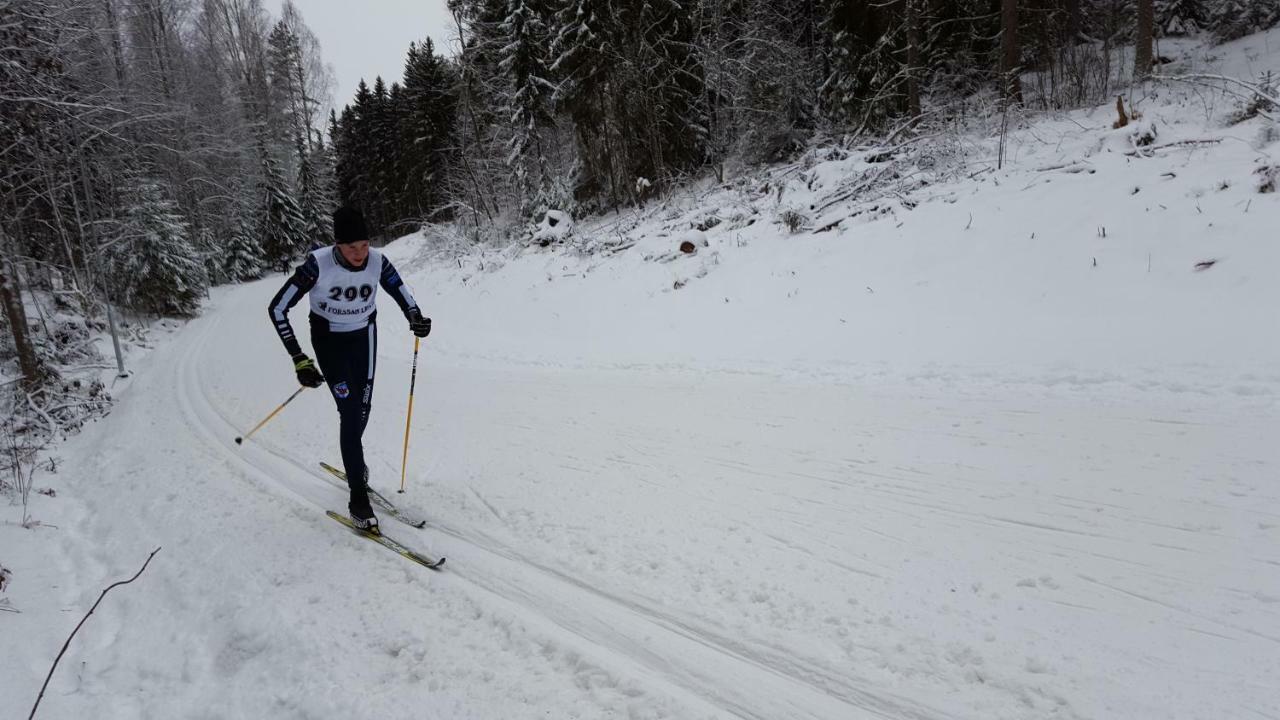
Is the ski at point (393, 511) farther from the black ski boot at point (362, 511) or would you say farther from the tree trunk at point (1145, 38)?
the tree trunk at point (1145, 38)

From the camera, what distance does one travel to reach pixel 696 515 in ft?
12.3

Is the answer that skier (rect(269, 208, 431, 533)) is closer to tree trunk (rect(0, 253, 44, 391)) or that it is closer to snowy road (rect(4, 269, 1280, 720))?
snowy road (rect(4, 269, 1280, 720))

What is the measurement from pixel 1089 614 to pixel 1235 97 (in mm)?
10659

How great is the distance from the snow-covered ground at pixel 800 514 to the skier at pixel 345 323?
0.57 metres

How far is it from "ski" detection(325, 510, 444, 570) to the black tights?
0.32 meters

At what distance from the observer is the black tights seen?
4.11 meters

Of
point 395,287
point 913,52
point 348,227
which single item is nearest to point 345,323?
point 395,287

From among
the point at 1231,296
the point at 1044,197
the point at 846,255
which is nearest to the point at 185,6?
the point at 846,255

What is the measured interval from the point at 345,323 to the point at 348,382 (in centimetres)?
43

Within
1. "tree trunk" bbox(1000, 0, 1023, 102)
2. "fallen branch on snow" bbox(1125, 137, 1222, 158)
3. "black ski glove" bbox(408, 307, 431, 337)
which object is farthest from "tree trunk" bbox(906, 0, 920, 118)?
"black ski glove" bbox(408, 307, 431, 337)

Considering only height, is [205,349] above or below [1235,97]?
below

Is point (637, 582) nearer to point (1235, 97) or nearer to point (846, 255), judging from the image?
point (846, 255)

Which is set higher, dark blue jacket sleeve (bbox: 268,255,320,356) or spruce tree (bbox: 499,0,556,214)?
spruce tree (bbox: 499,0,556,214)

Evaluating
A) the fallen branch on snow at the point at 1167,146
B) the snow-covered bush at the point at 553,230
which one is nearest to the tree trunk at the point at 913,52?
the fallen branch on snow at the point at 1167,146
